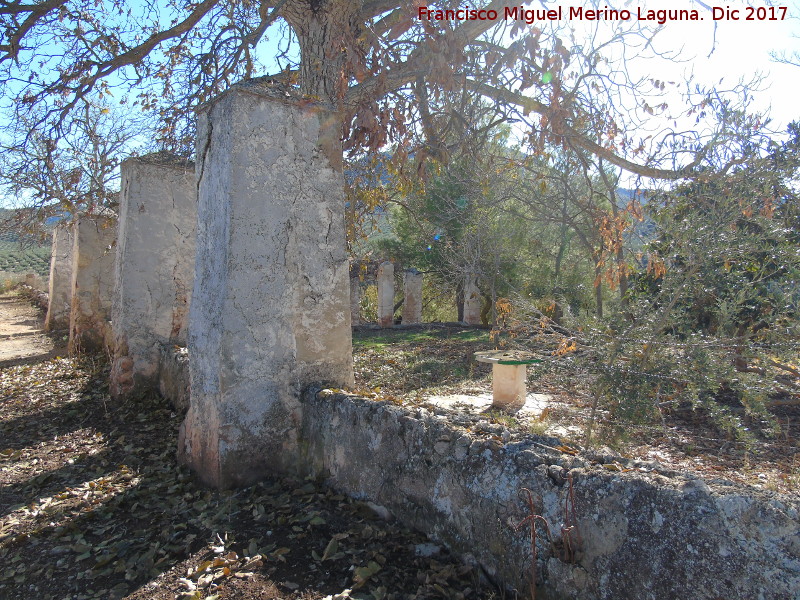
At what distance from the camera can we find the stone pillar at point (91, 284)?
8.87 m

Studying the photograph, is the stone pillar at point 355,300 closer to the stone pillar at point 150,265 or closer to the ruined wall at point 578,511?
the stone pillar at point 150,265

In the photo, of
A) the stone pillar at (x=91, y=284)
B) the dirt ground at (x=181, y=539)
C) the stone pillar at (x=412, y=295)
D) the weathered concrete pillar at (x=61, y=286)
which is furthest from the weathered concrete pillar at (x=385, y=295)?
the dirt ground at (x=181, y=539)

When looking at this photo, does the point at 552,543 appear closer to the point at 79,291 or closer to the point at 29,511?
the point at 29,511

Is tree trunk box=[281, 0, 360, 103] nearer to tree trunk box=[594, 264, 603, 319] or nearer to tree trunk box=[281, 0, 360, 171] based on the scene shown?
tree trunk box=[281, 0, 360, 171]

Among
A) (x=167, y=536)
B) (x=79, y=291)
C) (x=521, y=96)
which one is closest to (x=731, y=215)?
(x=521, y=96)

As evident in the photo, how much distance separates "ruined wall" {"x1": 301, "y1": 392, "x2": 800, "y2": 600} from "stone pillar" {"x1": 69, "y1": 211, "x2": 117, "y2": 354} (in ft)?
23.7

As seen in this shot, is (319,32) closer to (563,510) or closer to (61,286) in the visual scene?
(563,510)

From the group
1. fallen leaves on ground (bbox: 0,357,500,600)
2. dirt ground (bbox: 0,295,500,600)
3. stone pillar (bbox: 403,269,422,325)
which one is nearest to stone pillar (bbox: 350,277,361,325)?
stone pillar (bbox: 403,269,422,325)

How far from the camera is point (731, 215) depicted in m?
4.84

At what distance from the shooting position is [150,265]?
6539 mm

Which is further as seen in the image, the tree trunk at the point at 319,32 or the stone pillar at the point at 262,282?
the tree trunk at the point at 319,32

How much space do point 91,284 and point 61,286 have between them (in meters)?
4.91

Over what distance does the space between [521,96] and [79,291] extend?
768 centimetres

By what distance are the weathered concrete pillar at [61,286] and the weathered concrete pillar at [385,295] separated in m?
8.03
